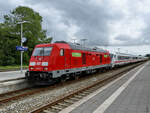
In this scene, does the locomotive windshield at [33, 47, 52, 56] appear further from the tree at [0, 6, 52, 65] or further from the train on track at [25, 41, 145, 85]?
the tree at [0, 6, 52, 65]

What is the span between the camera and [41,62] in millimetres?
10391

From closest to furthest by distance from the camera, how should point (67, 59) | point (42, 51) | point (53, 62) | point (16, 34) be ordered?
point (53, 62), point (42, 51), point (67, 59), point (16, 34)

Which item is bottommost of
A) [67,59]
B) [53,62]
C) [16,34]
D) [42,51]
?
[53,62]

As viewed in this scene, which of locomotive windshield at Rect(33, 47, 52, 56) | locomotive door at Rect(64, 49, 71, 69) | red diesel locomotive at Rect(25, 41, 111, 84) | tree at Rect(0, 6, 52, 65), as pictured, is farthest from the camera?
tree at Rect(0, 6, 52, 65)

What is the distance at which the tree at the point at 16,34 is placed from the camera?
3600 cm

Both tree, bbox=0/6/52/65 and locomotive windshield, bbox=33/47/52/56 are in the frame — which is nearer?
locomotive windshield, bbox=33/47/52/56

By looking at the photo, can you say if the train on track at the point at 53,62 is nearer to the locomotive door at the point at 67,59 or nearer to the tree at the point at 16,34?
the locomotive door at the point at 67,59

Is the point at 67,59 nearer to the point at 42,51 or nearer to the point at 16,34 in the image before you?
the point at 42,51

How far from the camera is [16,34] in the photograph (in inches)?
1478

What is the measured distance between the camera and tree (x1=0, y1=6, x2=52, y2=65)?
3600 cm

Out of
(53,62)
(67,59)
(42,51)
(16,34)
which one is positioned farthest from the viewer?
(16,34)

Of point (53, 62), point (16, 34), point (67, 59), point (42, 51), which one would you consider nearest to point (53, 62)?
point (53, 62)

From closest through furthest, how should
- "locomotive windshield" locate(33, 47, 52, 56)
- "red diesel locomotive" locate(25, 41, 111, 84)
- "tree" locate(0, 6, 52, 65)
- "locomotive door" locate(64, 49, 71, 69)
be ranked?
"red diesel locomotive" locate(25, 41, 111, 84), "locomotive windshield" locate(33, 47, 52, 56), "locomotive door" locate(64, 49, 71, 69), "tree" locate(0, 6, 52, 65)

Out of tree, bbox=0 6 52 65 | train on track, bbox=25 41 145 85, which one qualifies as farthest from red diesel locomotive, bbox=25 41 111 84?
tree, bbox=0 6 52 65
